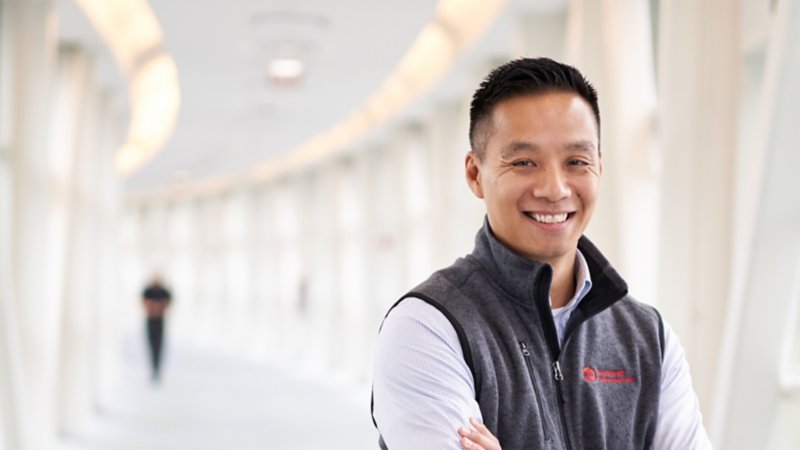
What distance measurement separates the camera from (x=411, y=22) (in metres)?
12.0

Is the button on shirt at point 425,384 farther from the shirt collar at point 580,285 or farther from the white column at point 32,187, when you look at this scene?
the white column at point 32,187

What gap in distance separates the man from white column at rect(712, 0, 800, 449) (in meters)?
3.12

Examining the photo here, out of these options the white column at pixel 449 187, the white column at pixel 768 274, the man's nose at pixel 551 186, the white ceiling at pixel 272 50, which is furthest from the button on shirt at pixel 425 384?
the white column at pixel 449 187

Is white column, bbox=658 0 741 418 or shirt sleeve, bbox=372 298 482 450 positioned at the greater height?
white column, bbox=658 0 741 418

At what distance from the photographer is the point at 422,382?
2.22 metres

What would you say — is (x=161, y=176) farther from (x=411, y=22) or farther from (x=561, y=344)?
(x=561, y=344)

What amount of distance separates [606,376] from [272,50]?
37.6 feet

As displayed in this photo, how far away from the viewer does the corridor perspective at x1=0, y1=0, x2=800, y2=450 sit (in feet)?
19.8

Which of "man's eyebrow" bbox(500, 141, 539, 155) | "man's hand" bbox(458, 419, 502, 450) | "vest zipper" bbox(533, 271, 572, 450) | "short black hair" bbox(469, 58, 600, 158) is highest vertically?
"short black hair" bbox(469, 58, 600, 158)

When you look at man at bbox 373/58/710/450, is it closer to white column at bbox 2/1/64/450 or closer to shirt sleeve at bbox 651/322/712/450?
shirt sleeve at bbox 651/322/712/450

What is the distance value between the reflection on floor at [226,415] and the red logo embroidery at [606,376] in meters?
10.0

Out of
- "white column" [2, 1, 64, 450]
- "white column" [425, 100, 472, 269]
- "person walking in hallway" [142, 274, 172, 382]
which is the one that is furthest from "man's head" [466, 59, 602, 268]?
"person walking in hallway" [142, 274, 172, 382]

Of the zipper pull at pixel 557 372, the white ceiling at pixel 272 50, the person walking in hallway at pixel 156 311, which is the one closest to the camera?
the zipper pull at pixel 557 372

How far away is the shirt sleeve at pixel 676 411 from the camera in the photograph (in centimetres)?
236
